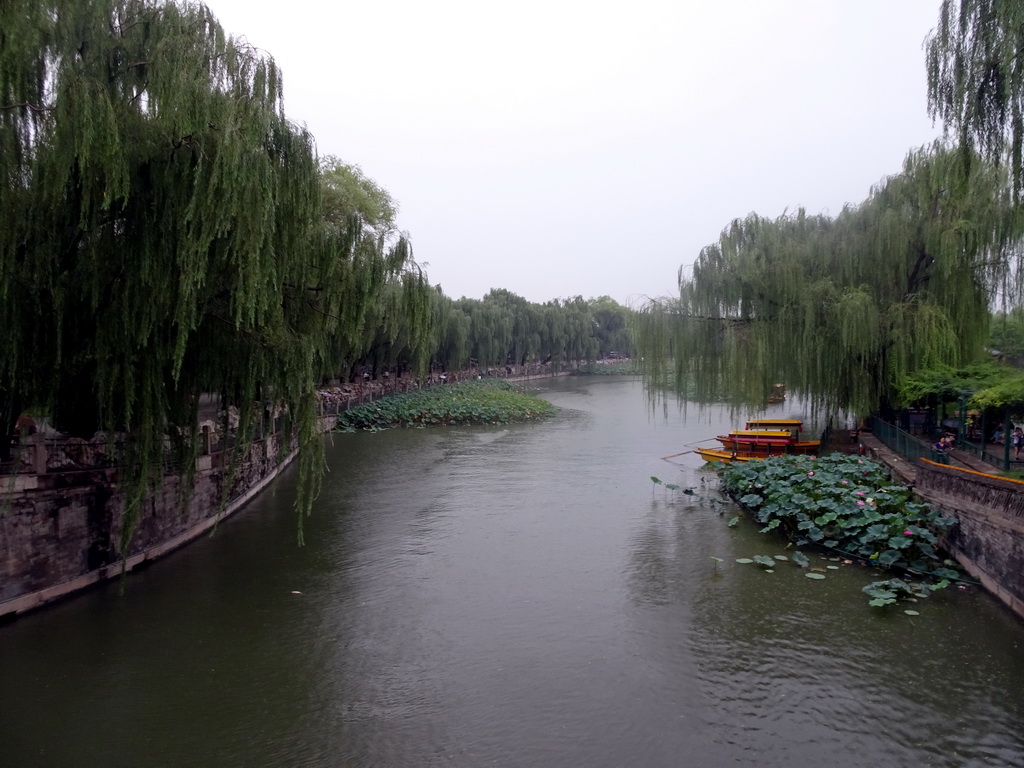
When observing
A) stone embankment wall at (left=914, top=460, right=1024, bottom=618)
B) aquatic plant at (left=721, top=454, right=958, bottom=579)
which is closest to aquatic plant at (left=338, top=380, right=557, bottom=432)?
aquatic plant at (left=721, top=454, right=958, bottom=579)

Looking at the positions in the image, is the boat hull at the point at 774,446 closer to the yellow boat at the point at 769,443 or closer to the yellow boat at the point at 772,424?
the yellow boat at the point at 769,443

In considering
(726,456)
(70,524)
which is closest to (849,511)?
(726,456)

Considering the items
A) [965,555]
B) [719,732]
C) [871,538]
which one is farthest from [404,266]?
[965,555]

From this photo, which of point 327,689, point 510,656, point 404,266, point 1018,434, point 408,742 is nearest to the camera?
point 408,742

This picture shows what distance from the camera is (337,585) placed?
32.7 ft

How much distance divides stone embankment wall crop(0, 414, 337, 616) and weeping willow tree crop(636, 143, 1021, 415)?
35.2 feet

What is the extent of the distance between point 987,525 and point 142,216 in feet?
34.0

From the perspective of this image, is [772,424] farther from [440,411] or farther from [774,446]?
[440,411]

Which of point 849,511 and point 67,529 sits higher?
point 67,529

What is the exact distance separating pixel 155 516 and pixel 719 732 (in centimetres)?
824

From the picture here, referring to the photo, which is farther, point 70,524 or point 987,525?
point 987,525

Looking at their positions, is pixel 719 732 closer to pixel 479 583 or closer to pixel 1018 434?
pixel 479 583

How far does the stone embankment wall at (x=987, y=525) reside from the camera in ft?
26.8

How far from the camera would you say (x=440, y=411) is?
3022cm
